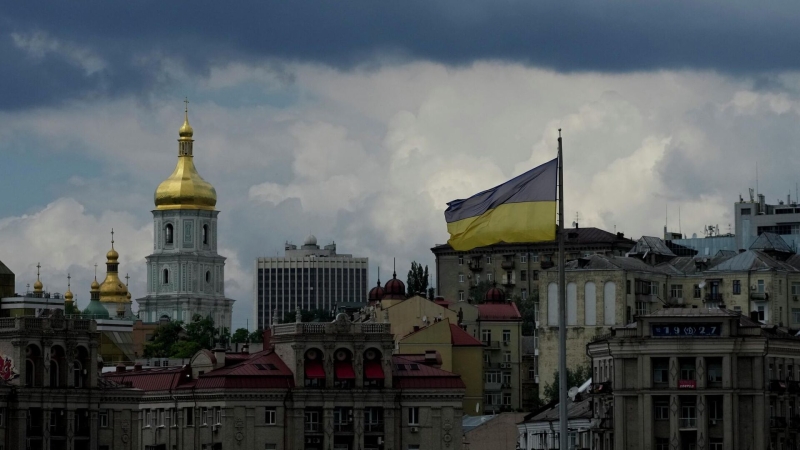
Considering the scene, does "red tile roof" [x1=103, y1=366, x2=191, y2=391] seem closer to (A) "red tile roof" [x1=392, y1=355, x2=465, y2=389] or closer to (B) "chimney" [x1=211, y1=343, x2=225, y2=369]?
(B) "chimney" [x1=211, y1=343, x2=225, y2=369]

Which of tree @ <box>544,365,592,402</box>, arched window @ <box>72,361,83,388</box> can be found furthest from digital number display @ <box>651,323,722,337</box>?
tree @ <box>544,365,592,402</box>

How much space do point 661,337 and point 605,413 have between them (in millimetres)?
5809

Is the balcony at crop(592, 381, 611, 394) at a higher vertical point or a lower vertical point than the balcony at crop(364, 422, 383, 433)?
higher

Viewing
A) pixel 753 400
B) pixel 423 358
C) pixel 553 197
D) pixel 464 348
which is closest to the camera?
pixel 553 197

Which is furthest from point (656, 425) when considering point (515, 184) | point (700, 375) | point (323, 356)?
point (515, 184)

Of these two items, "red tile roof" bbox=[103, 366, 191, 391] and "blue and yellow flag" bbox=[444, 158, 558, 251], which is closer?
"blue and yellow flag" bbox=[444, 158, 558, 251]

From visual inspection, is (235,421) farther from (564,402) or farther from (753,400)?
(564,402)

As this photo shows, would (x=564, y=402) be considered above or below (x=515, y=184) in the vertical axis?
below

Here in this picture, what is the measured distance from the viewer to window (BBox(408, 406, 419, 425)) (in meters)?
146

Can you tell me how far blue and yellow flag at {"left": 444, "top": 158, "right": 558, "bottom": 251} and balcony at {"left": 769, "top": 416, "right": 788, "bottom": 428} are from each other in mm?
59573

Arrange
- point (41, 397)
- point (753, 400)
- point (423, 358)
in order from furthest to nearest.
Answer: point (423, 358) < point (41, 397) < point (753, 400)

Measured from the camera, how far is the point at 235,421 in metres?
144

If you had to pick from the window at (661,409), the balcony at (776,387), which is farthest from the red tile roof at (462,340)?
the balcony at (776,387)

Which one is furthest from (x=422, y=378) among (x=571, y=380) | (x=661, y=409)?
(x=571, y=380)
